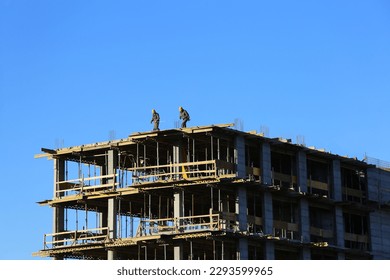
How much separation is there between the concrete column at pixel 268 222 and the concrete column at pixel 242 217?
310cm

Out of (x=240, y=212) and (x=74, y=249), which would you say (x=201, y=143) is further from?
(x=74, y=249)

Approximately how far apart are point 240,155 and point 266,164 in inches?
158

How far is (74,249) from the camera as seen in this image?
10631 cm

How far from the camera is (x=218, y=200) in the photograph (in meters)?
104

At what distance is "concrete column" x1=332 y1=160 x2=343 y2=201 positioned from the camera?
113m

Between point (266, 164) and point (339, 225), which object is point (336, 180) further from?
point (266, 164)

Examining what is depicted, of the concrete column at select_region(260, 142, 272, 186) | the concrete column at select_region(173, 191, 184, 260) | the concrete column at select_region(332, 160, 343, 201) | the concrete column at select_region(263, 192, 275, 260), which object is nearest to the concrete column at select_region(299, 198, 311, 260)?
the concrete column at select_region(263, 192, 275, 260)

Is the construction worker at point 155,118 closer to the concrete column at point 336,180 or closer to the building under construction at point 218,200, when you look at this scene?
the building under construction at point 218,200

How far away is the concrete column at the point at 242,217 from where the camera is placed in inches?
3912

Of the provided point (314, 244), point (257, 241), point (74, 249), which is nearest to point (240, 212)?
point (257, 241)

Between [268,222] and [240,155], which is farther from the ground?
[240,155]

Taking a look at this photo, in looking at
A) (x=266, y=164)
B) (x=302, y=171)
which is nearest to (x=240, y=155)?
(x=266, y=164)

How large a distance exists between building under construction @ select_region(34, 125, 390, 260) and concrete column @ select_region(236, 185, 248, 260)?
10 centimetres
